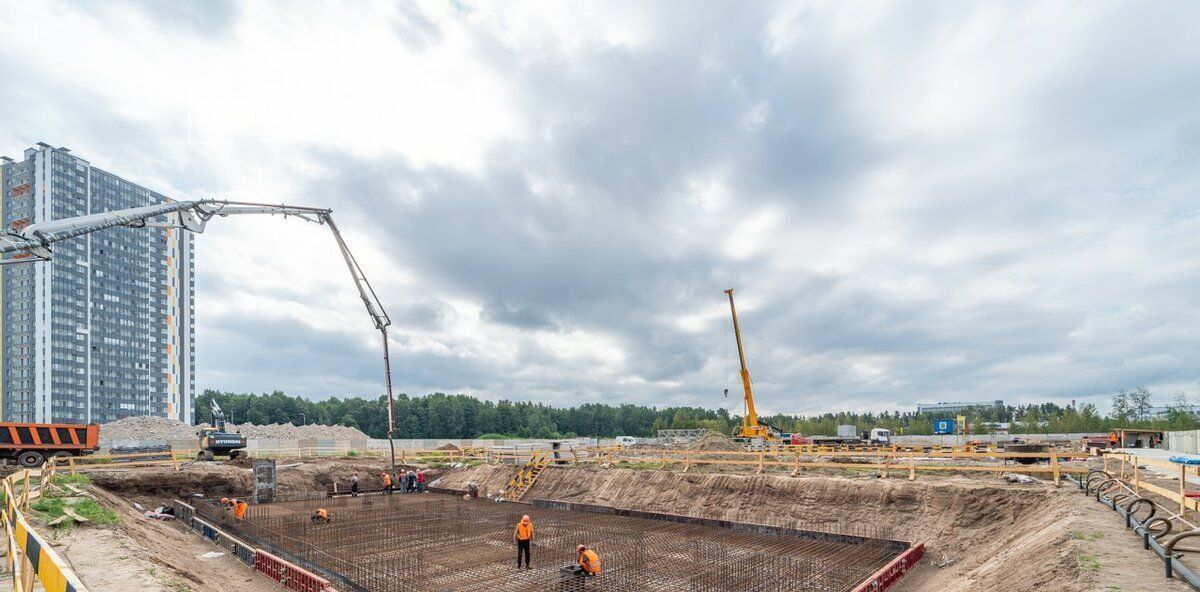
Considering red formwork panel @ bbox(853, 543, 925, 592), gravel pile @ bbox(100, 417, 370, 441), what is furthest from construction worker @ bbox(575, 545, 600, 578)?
gravel pile @ bbox(100, 417, 370, 441)

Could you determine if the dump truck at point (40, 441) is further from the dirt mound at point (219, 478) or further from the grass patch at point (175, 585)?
the grass patch at point (175, 585)

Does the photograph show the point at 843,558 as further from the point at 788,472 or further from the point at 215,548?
the point at 215,548

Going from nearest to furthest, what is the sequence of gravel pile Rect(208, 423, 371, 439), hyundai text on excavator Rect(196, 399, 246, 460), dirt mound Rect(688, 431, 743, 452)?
hyundai text on excavator Rect(196, 399, 246, 460)
dirt mound Rect(688, 431, 743, 452)
gravel pile Rect(208, 423, 371, 439)

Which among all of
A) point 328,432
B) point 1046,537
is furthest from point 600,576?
point 328,432

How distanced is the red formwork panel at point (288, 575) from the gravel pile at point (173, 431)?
49.6 metres

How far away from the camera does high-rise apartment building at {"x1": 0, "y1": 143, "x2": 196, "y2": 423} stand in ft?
243

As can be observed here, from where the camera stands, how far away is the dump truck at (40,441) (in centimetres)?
2769

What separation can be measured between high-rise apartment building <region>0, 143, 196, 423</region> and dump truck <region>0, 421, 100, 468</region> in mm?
60624

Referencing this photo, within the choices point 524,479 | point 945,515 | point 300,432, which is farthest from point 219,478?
point 300,432

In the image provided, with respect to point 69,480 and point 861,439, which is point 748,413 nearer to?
point 861,439

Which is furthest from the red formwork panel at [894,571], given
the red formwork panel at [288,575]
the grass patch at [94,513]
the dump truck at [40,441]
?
the dump truck at [40,441]

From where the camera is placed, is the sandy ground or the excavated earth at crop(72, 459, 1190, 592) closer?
the excavated earth at crop(72, 459, 1190, 592)

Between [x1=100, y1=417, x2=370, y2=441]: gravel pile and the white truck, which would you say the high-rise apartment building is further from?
the white truck

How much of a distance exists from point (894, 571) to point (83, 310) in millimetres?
96686
